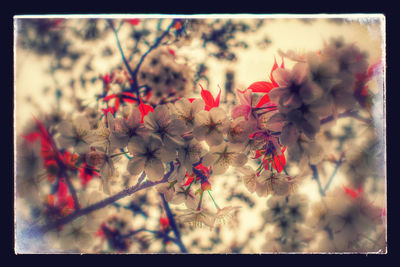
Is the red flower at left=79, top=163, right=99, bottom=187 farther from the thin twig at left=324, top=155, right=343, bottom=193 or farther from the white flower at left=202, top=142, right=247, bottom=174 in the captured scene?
the thin twig at left=324, top=155, right=343, bottom=193

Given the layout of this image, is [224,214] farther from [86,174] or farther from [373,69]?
[373,69]

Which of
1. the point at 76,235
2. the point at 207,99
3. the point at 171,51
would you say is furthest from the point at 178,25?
the point at 76,235

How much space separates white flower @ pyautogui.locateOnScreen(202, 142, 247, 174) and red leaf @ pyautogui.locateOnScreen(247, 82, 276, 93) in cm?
17

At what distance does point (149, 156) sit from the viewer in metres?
0.82

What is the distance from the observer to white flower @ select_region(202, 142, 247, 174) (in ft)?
2.74

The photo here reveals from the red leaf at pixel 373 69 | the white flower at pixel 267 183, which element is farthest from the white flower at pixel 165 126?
the red leaf at pixel 373 69

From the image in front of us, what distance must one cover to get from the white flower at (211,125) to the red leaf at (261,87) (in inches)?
4.8

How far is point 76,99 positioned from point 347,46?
0.82 m

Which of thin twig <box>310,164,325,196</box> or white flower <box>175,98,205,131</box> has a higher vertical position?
white flower <box>175,98,205,131</box>

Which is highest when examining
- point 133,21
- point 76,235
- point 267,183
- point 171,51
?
A: point 133,21

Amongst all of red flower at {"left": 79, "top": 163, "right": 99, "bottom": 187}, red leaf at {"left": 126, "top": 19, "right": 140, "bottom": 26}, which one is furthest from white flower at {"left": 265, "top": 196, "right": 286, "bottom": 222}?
red leaf at {"left": 126, "top": 19, "right": 140, "bottom": 26}

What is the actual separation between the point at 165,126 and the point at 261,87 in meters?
0.30

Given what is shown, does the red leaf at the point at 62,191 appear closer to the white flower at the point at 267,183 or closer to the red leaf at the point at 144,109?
the red leaf at the point at 144,109

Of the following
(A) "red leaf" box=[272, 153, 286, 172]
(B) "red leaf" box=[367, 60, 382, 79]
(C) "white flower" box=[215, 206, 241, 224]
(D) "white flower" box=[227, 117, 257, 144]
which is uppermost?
(B) "red leaf" box=[367, 60, 382, 79]
